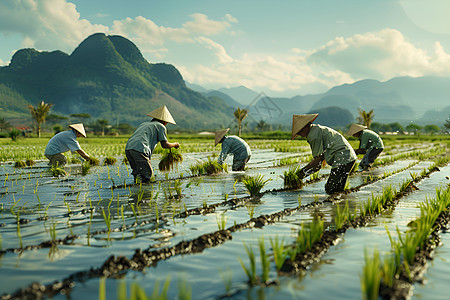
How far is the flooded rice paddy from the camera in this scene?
2.17m

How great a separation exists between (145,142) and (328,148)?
343cm

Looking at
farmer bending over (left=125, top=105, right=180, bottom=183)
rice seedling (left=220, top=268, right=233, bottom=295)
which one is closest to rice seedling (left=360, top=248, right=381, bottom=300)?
rice seedling (left=220, top=268, right=233, bottom=295)

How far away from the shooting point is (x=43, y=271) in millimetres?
2428

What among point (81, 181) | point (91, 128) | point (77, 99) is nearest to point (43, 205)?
point (81, 181)

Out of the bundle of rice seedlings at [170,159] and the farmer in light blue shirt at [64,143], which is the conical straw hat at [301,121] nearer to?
the bundle of rice seedlings at [170,159]

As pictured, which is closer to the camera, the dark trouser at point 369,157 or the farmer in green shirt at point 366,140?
the farmer in green shirt at point 366,140

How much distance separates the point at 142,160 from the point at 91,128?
105906 mm

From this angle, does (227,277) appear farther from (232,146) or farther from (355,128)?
(355,128)

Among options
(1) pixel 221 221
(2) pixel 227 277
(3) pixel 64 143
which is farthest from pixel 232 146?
(2) pixel 227 277

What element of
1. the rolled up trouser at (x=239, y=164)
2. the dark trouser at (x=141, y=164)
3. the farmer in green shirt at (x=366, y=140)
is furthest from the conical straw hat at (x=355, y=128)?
the dark trouser at (x=141, y=164)

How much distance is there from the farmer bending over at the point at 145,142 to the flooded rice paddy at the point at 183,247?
1.24 metres

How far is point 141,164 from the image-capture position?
6754mm

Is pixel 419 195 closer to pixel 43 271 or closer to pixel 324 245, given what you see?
pixel 324 245

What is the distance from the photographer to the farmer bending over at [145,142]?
21.6 ft
